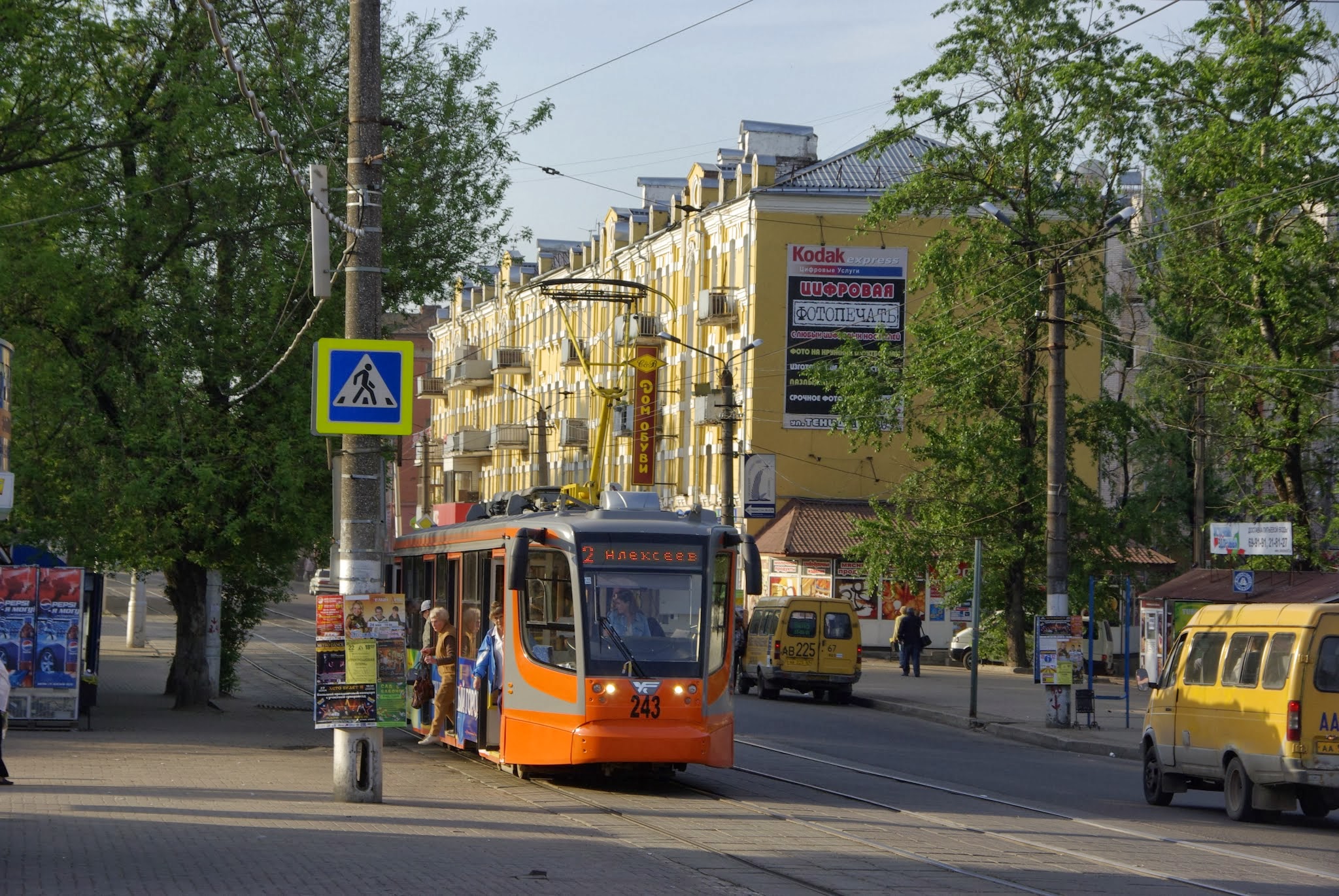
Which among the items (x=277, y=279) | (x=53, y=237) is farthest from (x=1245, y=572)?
(x=53, y=237)

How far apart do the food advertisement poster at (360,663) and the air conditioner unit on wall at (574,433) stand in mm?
53011

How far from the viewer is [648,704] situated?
15.8 meters

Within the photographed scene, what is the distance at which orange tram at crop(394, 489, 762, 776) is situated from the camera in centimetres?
1573

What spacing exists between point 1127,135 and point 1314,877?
29.2 metres

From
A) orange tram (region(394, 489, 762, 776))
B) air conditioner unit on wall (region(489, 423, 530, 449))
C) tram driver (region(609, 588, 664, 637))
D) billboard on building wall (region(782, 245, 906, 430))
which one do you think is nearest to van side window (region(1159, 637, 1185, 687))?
orange tram (region(394, 489, 762, 776))

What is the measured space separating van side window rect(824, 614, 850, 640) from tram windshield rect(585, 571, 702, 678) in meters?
19.0

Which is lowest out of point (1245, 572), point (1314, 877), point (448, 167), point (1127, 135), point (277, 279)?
point (1314, 877)

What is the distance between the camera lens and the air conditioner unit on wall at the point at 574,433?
67.8 m

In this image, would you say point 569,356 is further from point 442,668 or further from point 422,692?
point 442,668

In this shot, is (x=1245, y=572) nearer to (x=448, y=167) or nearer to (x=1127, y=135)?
(x=1127, y=135)

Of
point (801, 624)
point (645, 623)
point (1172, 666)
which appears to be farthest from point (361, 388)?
point (801, 624)

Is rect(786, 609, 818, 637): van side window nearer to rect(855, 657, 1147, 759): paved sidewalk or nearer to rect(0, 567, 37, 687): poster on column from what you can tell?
rect(855, 657, 1147, 759): paved sidewalk

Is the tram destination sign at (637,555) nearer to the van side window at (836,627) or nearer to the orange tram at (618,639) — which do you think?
the orange tram at (618,639)

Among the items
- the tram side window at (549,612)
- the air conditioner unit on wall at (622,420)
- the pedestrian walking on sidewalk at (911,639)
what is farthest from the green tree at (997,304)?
the tram side window at (549,612)
